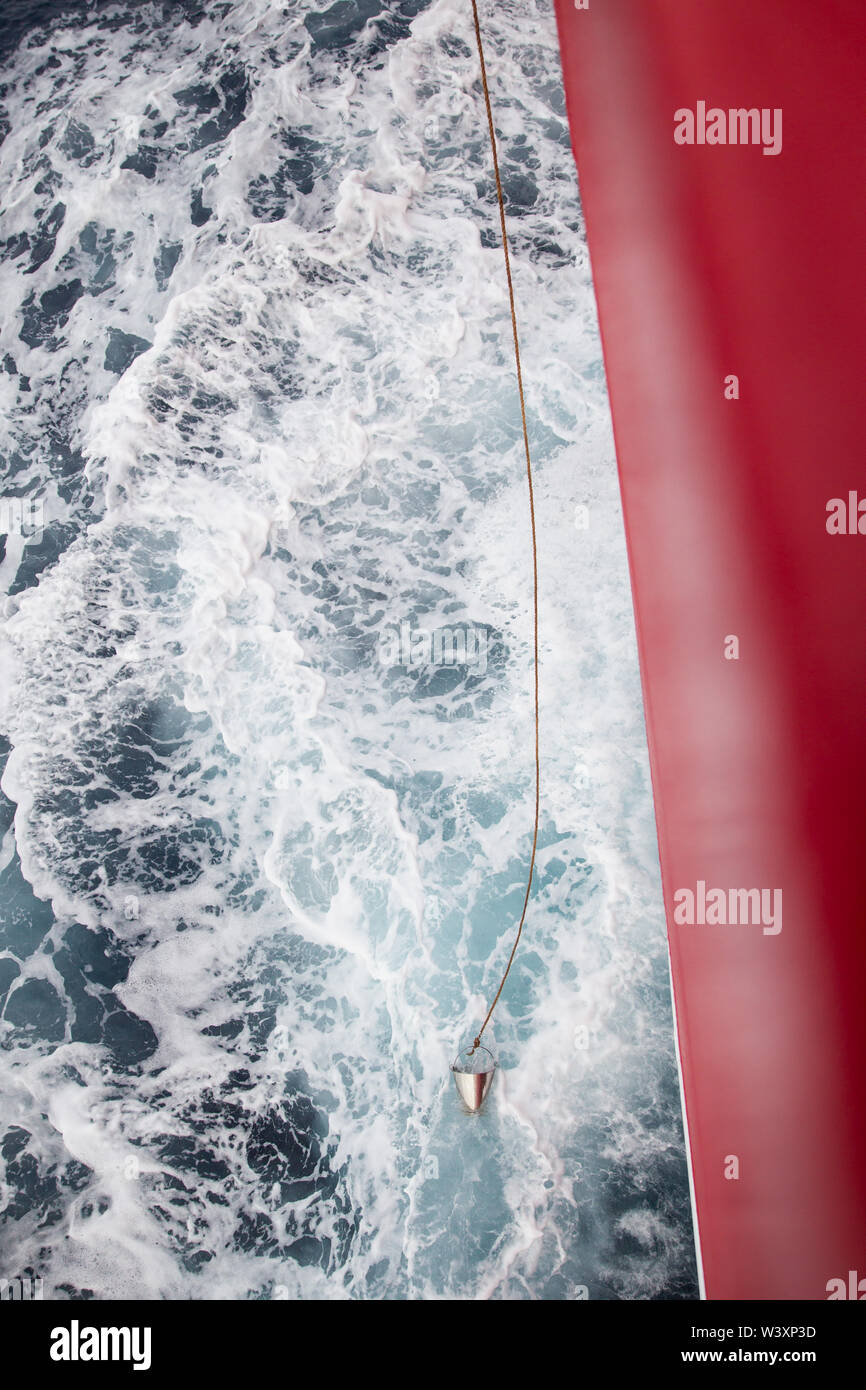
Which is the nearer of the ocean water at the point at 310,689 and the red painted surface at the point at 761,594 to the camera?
the red painted surface at the point at 761,594

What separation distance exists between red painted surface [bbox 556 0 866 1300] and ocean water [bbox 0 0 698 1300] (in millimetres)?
628

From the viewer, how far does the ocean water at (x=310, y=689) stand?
1.84 meters

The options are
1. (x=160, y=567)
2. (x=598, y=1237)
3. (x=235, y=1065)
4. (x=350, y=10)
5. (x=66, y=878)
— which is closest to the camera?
(x=598, y=1237)

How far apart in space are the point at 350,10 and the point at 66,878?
2.74m

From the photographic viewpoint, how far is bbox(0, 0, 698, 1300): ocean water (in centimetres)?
184

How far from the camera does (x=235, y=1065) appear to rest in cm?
196

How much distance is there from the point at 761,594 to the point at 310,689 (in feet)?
4.03

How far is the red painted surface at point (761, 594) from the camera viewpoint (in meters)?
1.20

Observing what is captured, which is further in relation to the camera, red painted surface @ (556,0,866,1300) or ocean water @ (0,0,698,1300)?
ocean water @ (0,0,698,1300)

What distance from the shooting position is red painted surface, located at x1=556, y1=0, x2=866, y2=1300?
120 cm

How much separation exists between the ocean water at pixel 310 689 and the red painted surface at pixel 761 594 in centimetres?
63

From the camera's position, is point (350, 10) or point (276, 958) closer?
point (276, 958)
